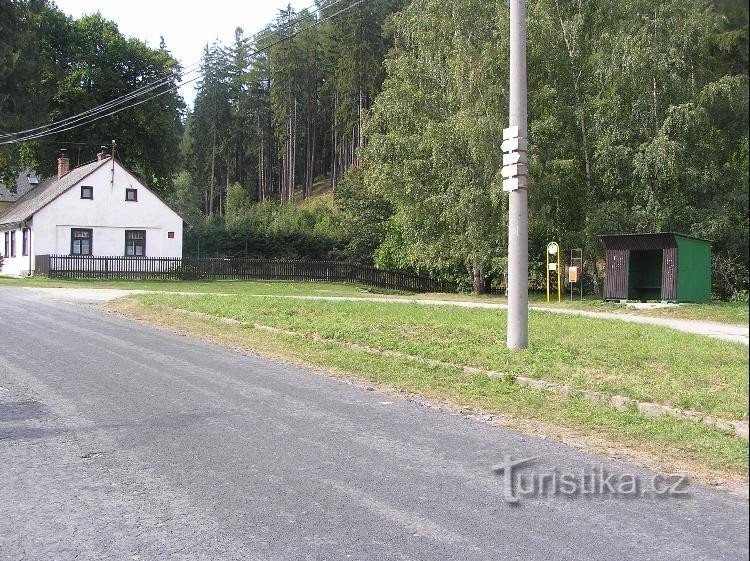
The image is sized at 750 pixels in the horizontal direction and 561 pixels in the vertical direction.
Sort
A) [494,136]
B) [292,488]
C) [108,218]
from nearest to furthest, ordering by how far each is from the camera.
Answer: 1. [292,488]
2. [494,136]
3. [108,218]

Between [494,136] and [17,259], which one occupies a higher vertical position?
[494,136]

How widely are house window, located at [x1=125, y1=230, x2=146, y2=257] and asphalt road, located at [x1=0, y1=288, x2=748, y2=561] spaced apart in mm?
36513

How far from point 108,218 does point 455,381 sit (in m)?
38.0

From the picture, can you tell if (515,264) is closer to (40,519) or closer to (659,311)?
(40,519)

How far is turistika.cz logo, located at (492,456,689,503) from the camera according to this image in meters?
5.41

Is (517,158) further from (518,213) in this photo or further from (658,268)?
(658,268)

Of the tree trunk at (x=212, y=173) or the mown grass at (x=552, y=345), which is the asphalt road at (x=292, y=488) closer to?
the mown grass at (x=552, y=345)

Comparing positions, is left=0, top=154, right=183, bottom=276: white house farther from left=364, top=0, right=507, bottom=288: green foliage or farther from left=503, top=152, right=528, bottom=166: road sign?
left=503, top=152, right=528, bottom=166: road sign

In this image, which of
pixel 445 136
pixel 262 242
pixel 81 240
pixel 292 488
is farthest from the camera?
pixel 262 242

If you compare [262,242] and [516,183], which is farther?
[262,242]

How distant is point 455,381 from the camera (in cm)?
998

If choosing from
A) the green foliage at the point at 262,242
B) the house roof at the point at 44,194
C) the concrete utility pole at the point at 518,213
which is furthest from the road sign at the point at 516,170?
the green foliage at the point at 262,242

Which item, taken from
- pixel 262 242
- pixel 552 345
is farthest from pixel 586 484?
pixel 262 242

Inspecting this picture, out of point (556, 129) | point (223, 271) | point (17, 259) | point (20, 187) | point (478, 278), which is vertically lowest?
point (478, 278)
